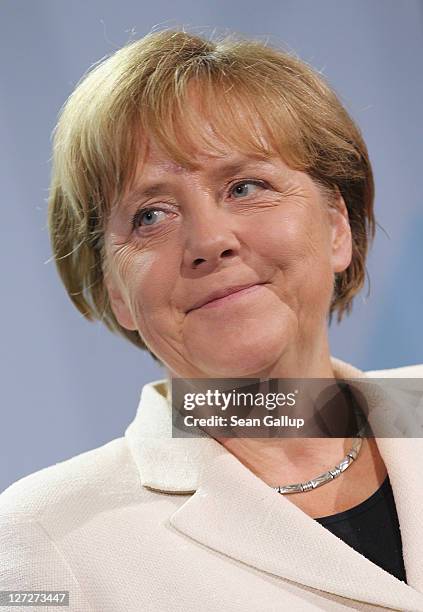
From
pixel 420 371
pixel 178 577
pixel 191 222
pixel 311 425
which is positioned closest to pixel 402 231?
pixel 420 371

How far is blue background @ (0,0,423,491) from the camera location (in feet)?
5.09

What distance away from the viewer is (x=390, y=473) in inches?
51.8

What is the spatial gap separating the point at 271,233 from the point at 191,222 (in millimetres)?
114

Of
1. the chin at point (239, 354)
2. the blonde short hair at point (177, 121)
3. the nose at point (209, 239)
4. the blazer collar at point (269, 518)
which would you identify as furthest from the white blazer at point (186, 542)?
the blonde short hair at point (177, 121)

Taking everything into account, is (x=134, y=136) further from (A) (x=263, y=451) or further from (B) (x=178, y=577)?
(B) (x=178, y=577)

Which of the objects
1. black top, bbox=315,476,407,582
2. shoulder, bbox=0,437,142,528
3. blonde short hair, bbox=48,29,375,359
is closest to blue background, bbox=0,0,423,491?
blonde short hair, bbox=48,29,375,359

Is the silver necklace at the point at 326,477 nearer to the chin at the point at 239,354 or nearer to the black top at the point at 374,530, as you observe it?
the black top at the point at 374,530

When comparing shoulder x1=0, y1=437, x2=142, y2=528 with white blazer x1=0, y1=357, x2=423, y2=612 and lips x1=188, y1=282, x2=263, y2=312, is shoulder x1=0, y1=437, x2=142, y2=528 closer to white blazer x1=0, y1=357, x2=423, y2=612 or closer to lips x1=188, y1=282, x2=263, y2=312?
white blazer x1=0, y1=357, x2=423, y2=612

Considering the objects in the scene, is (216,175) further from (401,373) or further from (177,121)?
(401,373)

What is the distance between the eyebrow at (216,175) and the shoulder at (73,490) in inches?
15.4

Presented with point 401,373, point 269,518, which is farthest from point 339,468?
point 401,373

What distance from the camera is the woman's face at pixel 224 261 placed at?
1.24 metres

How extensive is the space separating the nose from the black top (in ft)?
1.32

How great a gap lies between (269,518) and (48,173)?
0.74m
